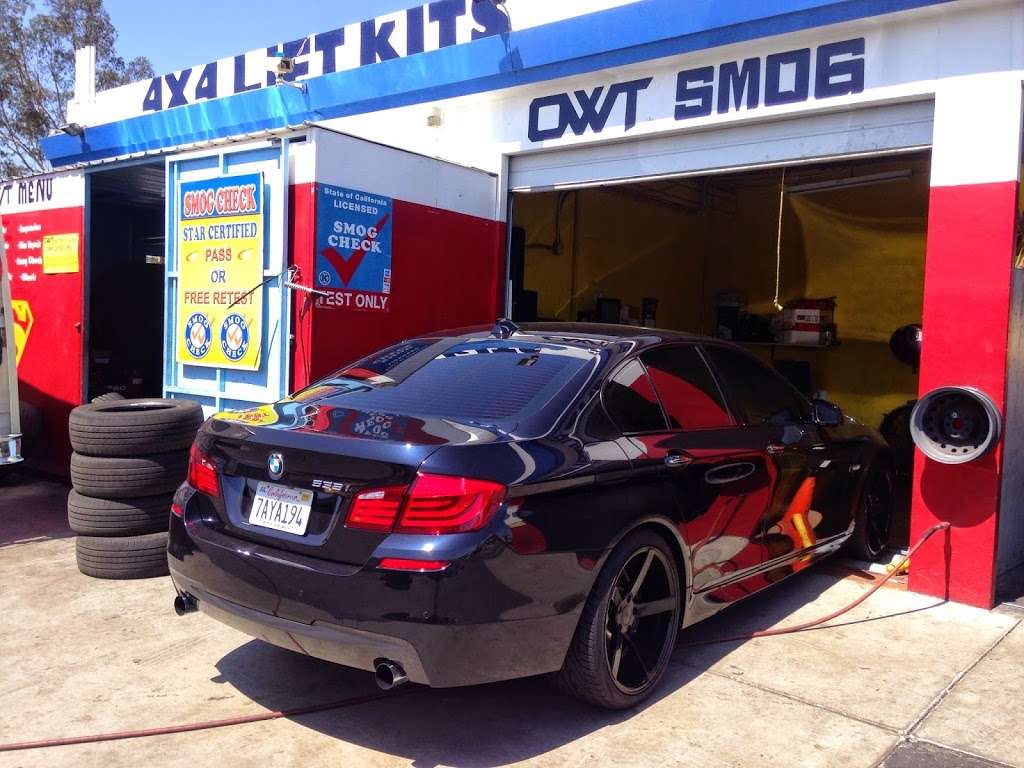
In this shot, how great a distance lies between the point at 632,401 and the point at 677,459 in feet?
1.04

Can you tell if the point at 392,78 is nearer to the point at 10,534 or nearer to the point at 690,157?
the point at 690,157

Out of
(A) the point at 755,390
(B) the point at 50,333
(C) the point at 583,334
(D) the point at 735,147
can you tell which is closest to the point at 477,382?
(C) the point at 583,334

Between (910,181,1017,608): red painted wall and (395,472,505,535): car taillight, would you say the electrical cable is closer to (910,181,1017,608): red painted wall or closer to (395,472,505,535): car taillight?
(395,472,505,535): car taillight

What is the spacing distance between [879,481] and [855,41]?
2.91m

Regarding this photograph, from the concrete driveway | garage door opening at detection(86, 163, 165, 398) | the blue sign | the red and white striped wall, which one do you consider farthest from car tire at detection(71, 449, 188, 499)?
the red and white striped wall

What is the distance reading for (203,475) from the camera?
358cm

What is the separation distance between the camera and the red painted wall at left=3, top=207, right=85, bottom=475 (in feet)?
25.5

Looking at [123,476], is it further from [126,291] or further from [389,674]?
[126,291]

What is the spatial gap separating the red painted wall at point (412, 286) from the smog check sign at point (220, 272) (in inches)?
14.2

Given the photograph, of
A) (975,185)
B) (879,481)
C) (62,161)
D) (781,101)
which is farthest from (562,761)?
(62,161)

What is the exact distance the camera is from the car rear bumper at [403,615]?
2.93 m

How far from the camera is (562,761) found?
320 centimetres

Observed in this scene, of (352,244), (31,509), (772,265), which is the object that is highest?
(772,265)

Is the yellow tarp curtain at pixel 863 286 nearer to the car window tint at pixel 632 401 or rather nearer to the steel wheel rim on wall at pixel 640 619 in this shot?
the car window tint at pixel 632 401
